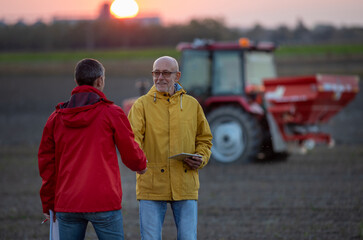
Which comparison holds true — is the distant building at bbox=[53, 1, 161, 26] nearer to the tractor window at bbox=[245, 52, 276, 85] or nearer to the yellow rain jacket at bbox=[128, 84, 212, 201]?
the tractor window at bbox=[245, 52, 276, 85]


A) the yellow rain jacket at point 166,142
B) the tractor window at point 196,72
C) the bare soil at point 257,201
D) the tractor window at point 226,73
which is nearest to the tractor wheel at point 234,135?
the bare soil at point 257,201

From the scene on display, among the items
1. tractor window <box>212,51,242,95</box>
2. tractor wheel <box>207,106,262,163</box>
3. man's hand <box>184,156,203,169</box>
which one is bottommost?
man's hand <box>184,156,203,169</box>

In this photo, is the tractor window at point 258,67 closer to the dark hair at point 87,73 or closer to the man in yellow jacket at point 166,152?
the man in yellow jacket at point 166,152

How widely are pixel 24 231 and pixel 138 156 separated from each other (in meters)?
3.27

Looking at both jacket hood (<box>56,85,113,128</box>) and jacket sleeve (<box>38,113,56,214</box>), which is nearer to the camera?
jacket hood (<box>56,85,113,128</box>)

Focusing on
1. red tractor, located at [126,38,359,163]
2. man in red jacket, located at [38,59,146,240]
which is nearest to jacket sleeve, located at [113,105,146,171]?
man in red jacket, located at [38,59,146,240]

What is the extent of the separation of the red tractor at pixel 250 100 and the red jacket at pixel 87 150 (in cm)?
764

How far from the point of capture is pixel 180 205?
13.2ft

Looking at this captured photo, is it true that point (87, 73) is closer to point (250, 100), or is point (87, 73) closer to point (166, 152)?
point (166, 152)

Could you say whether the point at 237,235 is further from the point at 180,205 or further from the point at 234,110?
the point at 234,110

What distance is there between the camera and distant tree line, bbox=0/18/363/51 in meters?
37.9

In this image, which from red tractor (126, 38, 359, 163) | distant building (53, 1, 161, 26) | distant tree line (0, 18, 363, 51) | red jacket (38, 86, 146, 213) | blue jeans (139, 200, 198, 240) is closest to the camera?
red jacket (38, 86, 146, 213)

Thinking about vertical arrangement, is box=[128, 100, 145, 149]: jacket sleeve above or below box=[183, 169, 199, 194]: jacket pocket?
above

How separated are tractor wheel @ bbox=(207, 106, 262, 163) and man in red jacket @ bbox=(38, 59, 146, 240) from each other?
760 centimetres
